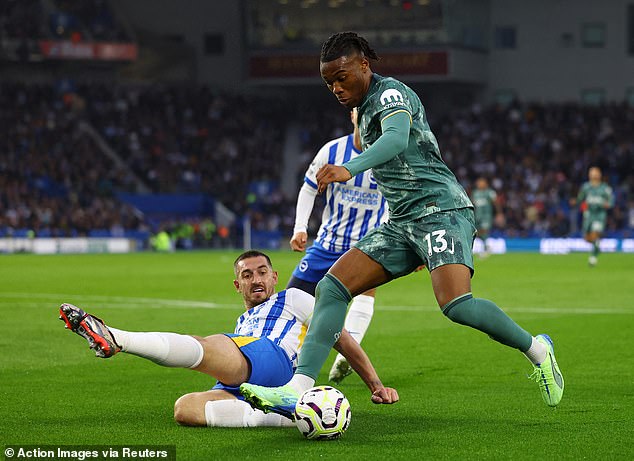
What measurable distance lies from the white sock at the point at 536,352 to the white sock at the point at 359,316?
2538 mm

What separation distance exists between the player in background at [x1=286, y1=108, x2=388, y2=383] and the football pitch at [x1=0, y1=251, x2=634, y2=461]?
68 cm

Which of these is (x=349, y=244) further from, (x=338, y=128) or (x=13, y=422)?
(x=338, y=128)

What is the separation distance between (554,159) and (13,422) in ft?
146

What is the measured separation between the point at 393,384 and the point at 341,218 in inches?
59.0

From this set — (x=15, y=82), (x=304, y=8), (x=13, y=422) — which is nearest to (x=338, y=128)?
(x=304, y=8)

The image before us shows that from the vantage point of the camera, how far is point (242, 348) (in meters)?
7.48

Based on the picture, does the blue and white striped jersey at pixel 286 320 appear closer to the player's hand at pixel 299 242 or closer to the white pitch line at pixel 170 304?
the player's hand at pixel 299 242

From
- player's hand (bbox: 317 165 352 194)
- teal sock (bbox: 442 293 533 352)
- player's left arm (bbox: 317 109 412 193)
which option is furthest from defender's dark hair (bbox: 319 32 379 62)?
teal sock (bbox: 442 293 533 352)

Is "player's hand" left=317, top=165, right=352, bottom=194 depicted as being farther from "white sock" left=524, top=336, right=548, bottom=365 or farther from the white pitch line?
the white pitch line

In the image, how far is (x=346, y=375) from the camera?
9570mm

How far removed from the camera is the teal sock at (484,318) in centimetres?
715

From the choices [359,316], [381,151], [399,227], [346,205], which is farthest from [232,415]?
[346,205]

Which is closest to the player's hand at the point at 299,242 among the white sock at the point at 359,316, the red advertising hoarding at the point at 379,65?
the white sock at the point at 359,316

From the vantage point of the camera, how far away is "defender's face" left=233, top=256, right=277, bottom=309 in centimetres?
789
